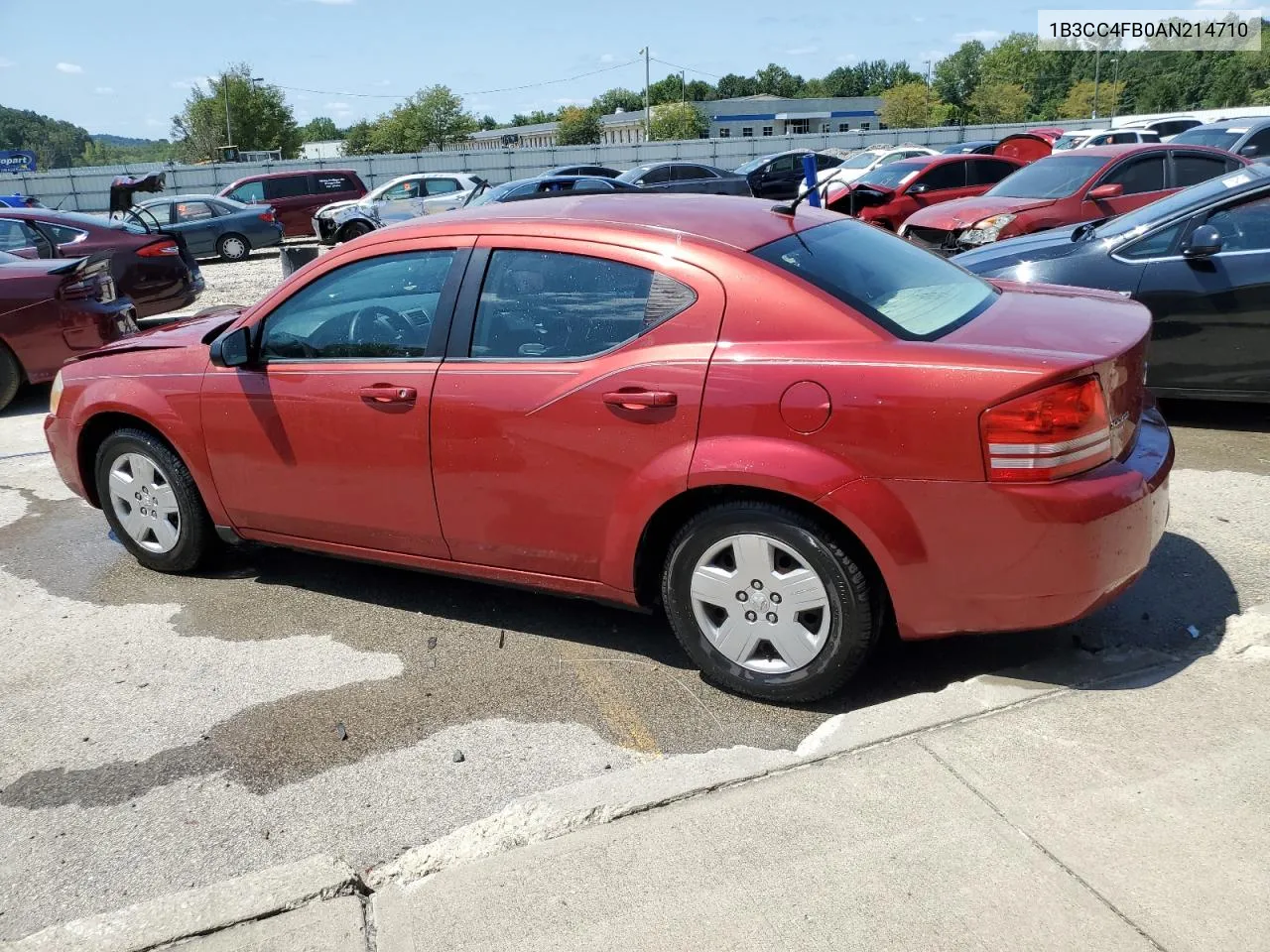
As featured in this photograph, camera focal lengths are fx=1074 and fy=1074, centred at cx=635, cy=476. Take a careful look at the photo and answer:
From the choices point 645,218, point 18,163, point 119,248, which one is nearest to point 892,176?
point 119,248

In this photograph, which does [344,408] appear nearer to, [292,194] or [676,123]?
[292,194]

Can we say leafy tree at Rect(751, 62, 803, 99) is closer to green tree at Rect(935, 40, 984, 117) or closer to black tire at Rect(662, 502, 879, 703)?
green tree at Rect(935, 40, 984, 117)

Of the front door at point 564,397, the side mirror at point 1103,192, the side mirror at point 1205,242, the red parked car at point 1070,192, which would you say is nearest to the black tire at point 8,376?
the front door at point 564,397

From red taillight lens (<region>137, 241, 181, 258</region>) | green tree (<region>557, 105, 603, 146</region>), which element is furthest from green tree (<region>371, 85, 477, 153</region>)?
red taillight lens (<region>137, 241, 181, 258</region>)

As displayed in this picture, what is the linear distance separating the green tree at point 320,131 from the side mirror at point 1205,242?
165665 millimetres

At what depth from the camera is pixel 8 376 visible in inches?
338

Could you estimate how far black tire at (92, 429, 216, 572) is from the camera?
471 centimetres

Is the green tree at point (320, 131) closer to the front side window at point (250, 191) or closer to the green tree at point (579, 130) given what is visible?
the green tree at point (579, 130)

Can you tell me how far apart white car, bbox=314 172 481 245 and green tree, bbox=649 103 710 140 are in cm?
8371

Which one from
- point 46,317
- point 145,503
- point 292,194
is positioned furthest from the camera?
point 292,194

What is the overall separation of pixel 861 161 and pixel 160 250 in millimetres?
22870

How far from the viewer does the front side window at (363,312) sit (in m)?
4.02

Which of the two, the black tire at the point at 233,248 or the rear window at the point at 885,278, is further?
the black tire at the point at 233,248

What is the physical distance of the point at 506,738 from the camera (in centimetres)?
346
